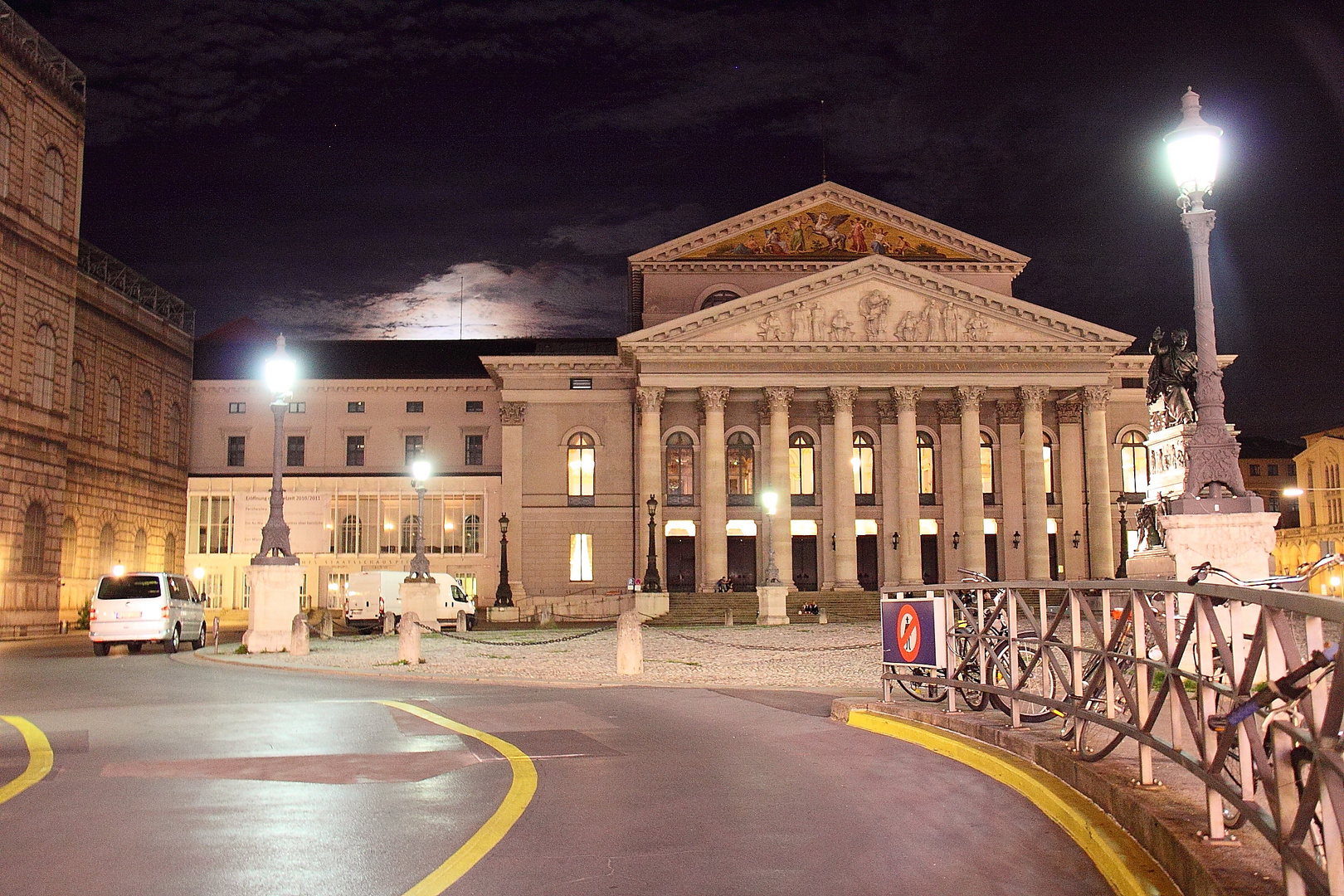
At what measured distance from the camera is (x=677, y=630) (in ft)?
137

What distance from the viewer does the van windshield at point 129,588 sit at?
104 feet

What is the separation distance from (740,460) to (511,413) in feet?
37.8

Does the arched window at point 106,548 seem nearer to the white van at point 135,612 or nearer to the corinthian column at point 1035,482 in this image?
the white van at point 135,612

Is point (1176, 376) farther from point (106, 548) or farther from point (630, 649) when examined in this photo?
point (106, 548)

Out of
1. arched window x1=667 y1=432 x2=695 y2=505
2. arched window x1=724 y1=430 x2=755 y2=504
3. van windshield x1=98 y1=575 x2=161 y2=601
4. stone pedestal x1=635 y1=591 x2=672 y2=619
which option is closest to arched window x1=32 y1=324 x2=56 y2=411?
van windshield x1=98 y1=575 x2=161 y2=601

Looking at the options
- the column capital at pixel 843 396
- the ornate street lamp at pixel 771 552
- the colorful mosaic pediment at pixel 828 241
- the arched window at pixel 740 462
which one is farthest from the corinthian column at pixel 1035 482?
the ornate street lamp at pixel 771 552

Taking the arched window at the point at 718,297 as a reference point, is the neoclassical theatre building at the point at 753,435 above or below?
below

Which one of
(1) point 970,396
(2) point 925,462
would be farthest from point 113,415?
(1) point 970,396

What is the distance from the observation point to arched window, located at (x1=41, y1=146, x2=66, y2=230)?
47.1 metres

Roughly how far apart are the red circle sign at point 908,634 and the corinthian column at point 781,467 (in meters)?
41.2

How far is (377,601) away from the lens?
44.7 meters

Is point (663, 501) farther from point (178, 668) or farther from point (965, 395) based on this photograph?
point (178, 668)

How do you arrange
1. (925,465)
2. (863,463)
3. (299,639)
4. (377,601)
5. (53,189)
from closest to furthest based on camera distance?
(299,639) → (377,601) → (53,189) → (863,463) → (925,465)

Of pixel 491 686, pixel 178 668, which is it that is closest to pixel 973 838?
pixel 491 686
